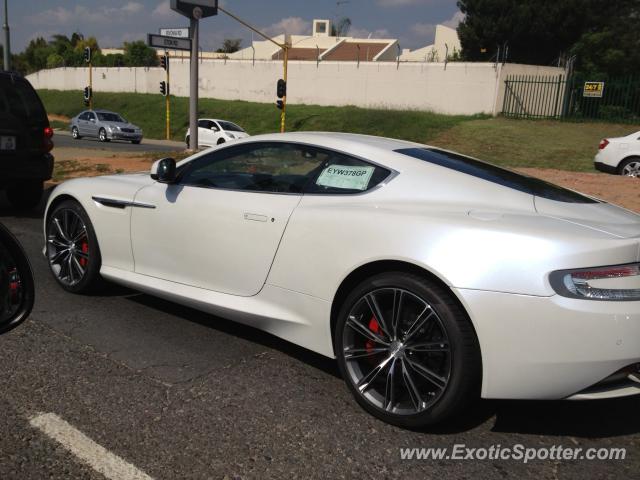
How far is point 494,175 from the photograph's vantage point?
3400mm

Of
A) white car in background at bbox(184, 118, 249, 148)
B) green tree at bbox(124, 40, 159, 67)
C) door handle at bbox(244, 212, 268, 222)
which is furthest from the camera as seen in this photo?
green tree at bbox(124, 40, 159, 67)

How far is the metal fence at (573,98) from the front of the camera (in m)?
27.3

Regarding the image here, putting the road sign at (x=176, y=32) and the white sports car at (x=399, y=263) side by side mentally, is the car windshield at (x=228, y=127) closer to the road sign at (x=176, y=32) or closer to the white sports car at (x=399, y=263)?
the road sign at (x=176, y=32)

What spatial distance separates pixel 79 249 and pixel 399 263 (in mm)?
2749

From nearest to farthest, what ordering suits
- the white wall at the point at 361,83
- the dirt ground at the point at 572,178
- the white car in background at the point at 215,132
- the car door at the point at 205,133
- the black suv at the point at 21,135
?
the black suv at the point at 21,135 → the dirt ground at the point at 572,178 → the white car in background at the point at 215,132 → the car door at the point at 205,133 → the white wall at the point at 361,83

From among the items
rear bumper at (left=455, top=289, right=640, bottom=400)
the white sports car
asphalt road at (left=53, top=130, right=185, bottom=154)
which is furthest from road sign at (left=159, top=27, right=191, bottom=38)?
rear bumper at (left=455, top=289, right=640, bottom=400)

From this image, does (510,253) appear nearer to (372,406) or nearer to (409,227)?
(409,227)

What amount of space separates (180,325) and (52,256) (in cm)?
139

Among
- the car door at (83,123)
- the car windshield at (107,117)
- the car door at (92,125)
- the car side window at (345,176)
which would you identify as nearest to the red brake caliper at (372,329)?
the car side window at (345,176)

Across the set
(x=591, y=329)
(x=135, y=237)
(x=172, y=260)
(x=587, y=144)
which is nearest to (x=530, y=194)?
(x=591, y=329)

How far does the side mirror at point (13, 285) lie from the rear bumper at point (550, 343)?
168cm

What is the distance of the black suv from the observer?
284 inches

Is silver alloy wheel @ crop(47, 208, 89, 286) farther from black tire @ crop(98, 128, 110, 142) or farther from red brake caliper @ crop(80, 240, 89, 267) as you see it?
black tire @ crop(98, 128, 110, 142)

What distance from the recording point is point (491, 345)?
256 centimetres
